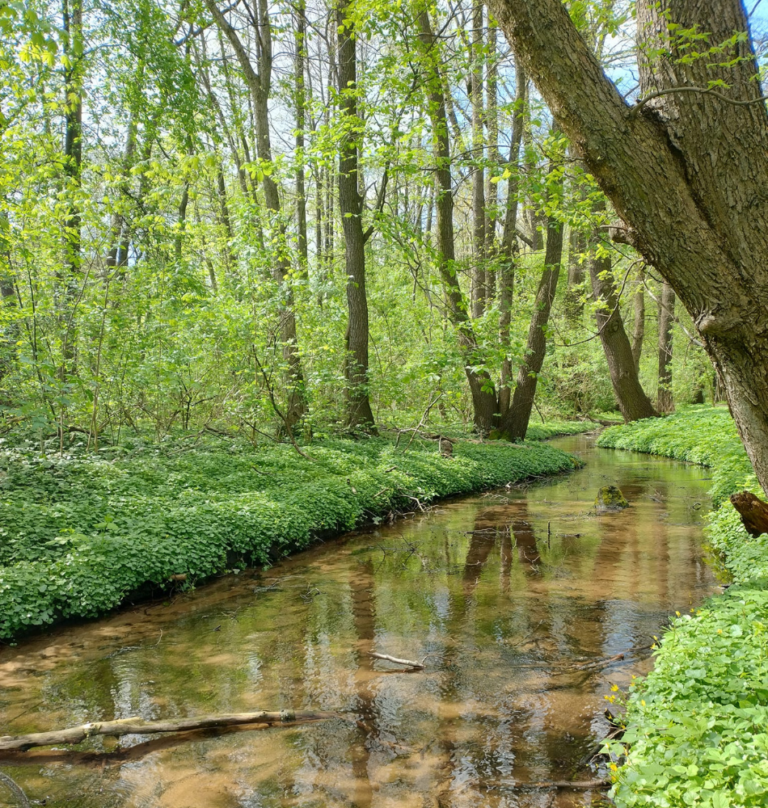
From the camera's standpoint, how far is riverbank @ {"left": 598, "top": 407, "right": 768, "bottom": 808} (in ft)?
8.08

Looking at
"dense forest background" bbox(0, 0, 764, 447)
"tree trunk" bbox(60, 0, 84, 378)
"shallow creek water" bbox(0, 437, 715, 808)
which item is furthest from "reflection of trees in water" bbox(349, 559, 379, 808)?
"tree trunk" bbox(60, 0, 84, 378)

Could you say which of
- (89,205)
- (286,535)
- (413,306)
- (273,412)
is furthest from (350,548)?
(413,306)

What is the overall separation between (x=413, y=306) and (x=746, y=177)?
13116 millimetres

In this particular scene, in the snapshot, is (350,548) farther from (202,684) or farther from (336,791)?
(336,791)

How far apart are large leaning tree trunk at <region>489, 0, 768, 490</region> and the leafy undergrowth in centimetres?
573

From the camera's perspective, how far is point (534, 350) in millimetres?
16266

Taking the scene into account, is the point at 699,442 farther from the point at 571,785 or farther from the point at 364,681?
the point at 571,785

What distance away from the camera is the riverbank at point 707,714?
246 cm

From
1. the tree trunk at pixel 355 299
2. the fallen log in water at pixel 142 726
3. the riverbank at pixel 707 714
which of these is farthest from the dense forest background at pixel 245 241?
the fallen log in water at pixel 142 726

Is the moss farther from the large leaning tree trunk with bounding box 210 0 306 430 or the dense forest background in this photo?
the large leaning tree trunk with bounding box 210 0 306 430

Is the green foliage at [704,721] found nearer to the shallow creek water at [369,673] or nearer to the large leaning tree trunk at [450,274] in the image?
the shallow creek water at [369,673]

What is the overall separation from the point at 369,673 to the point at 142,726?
171cm

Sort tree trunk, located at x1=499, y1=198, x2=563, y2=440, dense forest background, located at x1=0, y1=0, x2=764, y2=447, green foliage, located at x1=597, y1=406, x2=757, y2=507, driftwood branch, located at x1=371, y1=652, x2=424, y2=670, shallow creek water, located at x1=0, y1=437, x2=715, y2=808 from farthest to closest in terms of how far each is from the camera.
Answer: tree trunk, located at x1=499, y1=198, x2=563, y2=440, green foliage, located at x1=597, y1=406, x2=757, y2=507, dense forest background, located at x1=0, y1=0, x2=764, y2=447, driftwood branch, located at x1=371, y1=652, x2=424, y2=670, shallow creek water, located at x1=0, y1=437, x2=715, y2=808

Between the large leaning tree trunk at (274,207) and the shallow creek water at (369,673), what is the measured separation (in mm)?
4611
